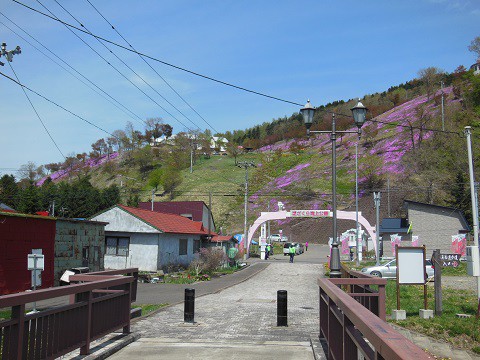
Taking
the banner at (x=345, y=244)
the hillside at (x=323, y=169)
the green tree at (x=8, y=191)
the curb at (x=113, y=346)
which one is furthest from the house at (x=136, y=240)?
the green tree at (x=8, y=191)

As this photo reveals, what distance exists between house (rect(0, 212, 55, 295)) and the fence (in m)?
13.2

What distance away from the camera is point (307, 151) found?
12094 cm

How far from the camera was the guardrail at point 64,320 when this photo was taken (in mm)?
5027

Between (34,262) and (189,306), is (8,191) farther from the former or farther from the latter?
(189,306)

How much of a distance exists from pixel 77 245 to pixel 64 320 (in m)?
19.5

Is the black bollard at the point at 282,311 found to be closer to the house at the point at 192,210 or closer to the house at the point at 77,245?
the house at the point at 77,245

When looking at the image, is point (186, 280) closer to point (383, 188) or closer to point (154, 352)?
point (154, 352)

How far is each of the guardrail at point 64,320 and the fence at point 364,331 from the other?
127 inches

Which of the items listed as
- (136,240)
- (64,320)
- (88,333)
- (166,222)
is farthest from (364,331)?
(166,222)

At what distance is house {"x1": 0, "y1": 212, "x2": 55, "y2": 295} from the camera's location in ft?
62.1

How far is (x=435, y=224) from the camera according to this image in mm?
47438

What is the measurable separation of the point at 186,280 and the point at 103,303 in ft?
67.9

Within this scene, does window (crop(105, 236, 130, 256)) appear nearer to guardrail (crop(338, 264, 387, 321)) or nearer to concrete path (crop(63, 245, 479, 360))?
concrete path (crop(63, 245, 479, 360))

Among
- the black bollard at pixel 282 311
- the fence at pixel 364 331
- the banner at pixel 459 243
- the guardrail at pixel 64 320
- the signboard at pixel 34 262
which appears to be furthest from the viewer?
the banner at pixel 459 243
